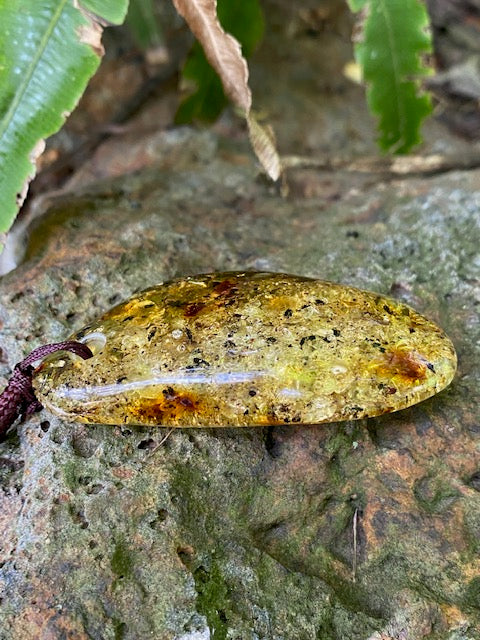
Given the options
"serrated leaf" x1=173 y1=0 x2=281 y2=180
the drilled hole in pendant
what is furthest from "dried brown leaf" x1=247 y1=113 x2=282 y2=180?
the drilled hole in pendant

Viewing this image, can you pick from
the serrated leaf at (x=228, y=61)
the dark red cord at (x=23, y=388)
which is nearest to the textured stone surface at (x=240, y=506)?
the dark red cord at (x=23, y=388)

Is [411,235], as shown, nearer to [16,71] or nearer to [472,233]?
[472,233]

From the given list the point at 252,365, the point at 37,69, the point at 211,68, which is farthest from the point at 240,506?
the point at 211,68

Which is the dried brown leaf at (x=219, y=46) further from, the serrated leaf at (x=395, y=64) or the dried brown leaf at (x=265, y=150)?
the serrated leaf at (x=395, y=64)

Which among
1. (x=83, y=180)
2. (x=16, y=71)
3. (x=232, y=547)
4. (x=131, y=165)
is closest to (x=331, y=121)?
(x=131, y=165)

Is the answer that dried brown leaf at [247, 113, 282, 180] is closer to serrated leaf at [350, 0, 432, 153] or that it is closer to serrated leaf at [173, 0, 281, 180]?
serrated leaf at [173, 0, 281, 180]

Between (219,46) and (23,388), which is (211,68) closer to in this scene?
(219,46)
